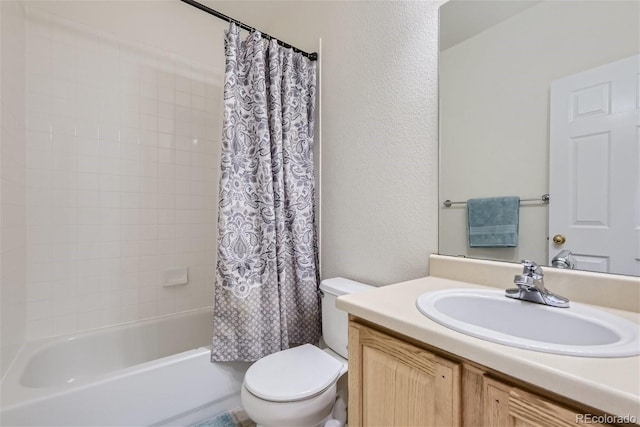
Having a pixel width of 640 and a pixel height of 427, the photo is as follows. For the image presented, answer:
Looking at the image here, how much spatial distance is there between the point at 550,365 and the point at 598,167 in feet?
2.24

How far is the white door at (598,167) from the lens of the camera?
2.57 feet

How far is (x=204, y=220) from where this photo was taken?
221 centimetres

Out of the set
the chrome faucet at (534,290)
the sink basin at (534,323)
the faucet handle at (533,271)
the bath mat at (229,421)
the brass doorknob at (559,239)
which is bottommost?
the bath mat at (229,421)

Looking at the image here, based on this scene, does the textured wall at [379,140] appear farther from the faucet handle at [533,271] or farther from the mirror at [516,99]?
the faucet handle at [533,271]

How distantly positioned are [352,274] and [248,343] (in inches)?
25.6

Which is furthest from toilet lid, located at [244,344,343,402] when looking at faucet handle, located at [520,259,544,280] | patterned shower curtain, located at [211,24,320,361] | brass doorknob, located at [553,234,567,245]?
brass doorknob, located at [553,234,567,245]

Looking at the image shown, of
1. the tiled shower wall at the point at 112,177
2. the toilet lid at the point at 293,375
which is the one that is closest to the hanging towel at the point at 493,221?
the toilet lid at the point at 293,375

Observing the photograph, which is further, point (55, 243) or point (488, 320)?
point (55, 243)

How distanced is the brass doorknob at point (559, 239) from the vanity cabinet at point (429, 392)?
60cm

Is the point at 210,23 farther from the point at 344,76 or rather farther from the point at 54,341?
the point at 54,341

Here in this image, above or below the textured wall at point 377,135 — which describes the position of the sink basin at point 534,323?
below

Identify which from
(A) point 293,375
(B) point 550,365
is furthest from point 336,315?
(B) point 550,365

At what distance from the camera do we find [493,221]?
3.52 ft

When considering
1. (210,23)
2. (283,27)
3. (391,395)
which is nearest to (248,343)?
(391,395)
